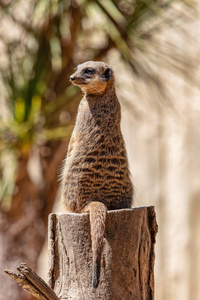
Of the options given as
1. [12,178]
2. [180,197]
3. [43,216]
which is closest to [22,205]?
[43,216]

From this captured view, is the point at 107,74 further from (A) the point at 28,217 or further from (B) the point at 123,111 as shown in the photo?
(B) the point at 123,111

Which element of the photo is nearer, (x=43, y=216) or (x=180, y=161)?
(x=43, y=216)

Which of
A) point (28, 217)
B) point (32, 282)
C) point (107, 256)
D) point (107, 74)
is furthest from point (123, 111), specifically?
point (32, 282)

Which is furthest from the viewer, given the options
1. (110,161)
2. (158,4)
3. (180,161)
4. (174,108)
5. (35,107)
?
(180,161)

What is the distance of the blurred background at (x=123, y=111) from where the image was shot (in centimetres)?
349

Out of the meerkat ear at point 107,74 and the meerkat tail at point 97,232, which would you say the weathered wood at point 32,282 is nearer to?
the meerkat tail at point 97,232

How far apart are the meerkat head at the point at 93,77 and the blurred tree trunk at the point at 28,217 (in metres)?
1.94

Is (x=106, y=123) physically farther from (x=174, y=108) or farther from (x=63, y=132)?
(x=174, y=108)

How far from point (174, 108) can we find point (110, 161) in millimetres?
2235

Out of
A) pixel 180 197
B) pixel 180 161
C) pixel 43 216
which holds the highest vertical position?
Result: pixel 180 161

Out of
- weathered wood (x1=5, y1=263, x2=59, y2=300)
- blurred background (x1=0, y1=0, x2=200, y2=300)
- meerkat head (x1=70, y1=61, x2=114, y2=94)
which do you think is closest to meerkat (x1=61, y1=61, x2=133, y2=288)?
meerkat head (x1=70, y1=61, x2=114, y2=94)

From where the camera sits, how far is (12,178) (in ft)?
11.2

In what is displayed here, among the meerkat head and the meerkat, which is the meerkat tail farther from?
the meerkat head

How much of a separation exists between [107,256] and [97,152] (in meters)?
0.35
